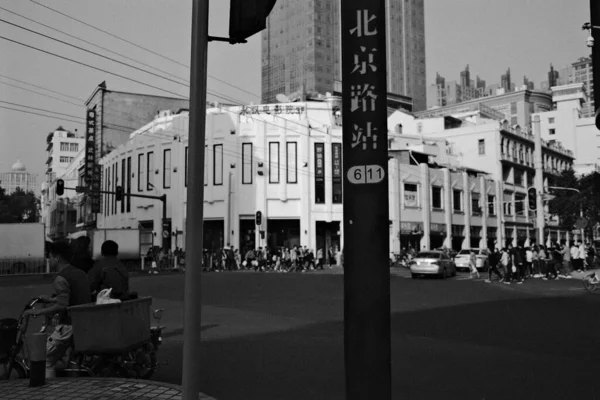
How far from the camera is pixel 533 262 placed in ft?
104

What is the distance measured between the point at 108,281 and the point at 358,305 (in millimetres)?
4515

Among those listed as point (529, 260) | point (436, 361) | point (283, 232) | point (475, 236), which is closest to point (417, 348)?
point (436, 361)

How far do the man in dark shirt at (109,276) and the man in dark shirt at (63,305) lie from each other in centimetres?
24

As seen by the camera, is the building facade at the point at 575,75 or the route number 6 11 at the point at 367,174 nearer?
the route number 6 11 at the point at 367,174

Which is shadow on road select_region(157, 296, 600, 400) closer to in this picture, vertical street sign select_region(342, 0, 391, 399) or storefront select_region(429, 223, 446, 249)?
vertical street sign select_region(342, 0, 391, 399)

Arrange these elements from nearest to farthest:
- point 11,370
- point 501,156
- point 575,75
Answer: point 11,370 < point 501,156 < point 575,75

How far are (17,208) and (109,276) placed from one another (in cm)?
7731

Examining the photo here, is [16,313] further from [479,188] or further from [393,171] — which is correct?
[479,188]

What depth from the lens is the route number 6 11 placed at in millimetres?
2883

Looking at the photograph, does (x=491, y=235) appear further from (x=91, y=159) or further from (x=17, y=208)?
(x=17, y=208)

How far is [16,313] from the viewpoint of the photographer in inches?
514

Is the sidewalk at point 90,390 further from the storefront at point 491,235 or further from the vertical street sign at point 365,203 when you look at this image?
the storefront at point 491,235

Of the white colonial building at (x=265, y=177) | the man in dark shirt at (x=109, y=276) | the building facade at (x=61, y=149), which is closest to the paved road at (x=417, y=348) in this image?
the man in dark shirt at (x=109, y=276)

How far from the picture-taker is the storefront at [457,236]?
2248 inches
